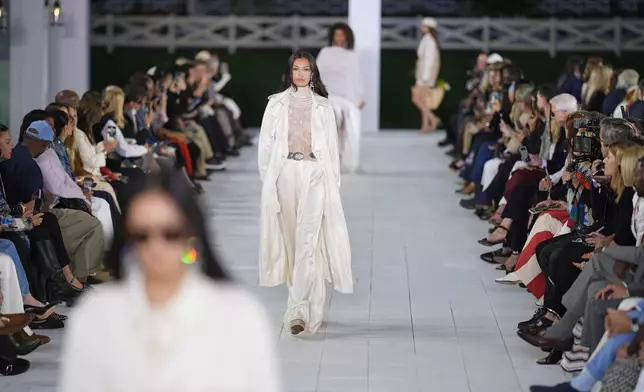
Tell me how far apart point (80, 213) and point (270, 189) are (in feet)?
5.10

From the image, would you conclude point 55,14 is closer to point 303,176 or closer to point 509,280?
point 509,280

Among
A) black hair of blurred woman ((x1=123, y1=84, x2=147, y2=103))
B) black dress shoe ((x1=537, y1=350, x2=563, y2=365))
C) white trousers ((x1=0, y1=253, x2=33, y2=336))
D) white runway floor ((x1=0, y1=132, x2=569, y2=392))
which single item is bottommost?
white runway floor ((x1=0, y1=132, x2=569, y2=392))

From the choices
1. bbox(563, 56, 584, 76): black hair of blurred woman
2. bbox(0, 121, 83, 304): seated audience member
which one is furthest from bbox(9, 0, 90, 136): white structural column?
bbox(0, 121, 83, 304): seated audience member

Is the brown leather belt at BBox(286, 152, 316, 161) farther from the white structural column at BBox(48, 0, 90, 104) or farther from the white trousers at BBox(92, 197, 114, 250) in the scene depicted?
the white structural column at BBox(48, 0, 90, 104)

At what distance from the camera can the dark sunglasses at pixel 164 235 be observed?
2627 mm

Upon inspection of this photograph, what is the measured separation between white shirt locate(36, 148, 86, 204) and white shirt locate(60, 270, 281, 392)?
5271mm

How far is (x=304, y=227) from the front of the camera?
6879 millimetres

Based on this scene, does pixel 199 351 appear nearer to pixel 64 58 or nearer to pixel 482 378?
pixel 482 378

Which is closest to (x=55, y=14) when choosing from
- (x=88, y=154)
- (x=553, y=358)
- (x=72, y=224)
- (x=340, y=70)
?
(x=340, y=70)

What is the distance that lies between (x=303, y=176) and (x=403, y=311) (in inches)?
48.2

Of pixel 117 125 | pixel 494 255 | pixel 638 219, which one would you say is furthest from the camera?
pixel 117 125

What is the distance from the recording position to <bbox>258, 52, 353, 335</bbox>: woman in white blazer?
6863 mm

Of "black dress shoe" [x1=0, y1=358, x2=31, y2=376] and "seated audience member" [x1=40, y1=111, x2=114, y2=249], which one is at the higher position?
"seated audience member" [x1=40, y1=111, x2=114, y2=249]

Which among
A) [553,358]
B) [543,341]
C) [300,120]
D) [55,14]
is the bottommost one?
[553,358]
